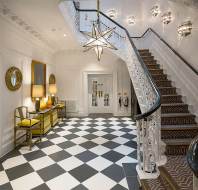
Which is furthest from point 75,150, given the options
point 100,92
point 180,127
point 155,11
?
point 100,92

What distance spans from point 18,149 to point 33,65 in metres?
2.71

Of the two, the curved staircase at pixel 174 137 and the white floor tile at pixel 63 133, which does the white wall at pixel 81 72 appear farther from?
the curved staircase at pixel 174 137

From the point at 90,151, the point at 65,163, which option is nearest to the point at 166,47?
the point at 90,151

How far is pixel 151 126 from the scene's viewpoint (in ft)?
7.39

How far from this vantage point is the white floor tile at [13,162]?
3.18m

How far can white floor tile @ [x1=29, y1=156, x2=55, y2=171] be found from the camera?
3129 millimetres

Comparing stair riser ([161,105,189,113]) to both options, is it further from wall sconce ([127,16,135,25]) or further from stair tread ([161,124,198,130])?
wall sconce ([127,16,135,25])

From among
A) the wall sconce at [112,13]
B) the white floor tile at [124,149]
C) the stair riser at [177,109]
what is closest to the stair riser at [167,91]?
the stair riser at [177,109]

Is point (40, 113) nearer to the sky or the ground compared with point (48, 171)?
nearer to the sky

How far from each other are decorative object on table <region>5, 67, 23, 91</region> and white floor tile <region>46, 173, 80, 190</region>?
2.56 m

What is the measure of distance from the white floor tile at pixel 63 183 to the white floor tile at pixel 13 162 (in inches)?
42.6

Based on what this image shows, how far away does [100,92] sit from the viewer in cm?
895

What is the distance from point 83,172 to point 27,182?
0.96 metres

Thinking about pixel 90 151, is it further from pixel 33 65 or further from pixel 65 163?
pixel 33 65
